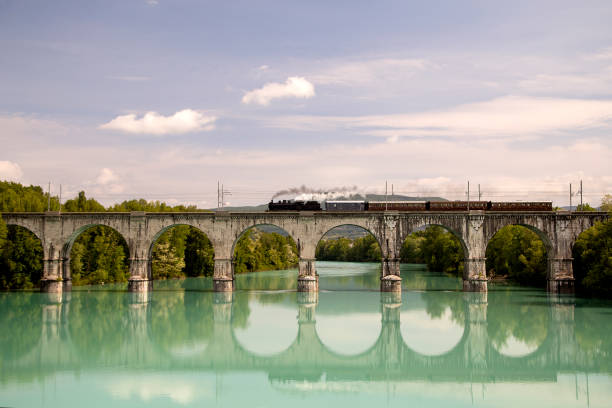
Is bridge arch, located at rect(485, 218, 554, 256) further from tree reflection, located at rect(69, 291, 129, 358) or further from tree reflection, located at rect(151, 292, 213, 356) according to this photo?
tree reflection, located at rect(69, 291, 129, 358)

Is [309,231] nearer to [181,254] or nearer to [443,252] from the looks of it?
[181,254]

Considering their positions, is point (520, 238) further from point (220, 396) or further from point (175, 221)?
point (220, 396)

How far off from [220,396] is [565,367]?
1540 centimetres

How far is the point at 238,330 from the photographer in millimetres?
33281

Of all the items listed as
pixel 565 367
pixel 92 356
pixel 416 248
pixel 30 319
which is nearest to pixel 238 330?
pixel 92 356

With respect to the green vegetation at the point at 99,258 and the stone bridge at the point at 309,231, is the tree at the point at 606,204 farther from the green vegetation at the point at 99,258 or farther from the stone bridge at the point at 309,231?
the green vegetation at the point at 99,258

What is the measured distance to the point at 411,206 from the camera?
49.6 metres

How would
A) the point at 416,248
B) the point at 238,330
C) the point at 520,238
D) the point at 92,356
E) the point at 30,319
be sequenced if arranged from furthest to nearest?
1. the point at 416,248
2. the point at 520,238
3. the point at 30,319
4. the point at 238,330
5. the point at 92,356

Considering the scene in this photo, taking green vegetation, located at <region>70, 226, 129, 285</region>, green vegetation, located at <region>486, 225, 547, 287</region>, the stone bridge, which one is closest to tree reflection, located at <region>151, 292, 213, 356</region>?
the stone bridge

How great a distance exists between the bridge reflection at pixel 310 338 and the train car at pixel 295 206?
816 cm

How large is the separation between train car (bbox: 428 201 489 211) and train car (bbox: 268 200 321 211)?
1018 cm

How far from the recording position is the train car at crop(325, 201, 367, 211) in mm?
49250

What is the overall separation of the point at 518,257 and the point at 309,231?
981 inches

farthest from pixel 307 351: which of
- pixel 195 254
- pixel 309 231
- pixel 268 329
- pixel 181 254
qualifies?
pixel 195 254
